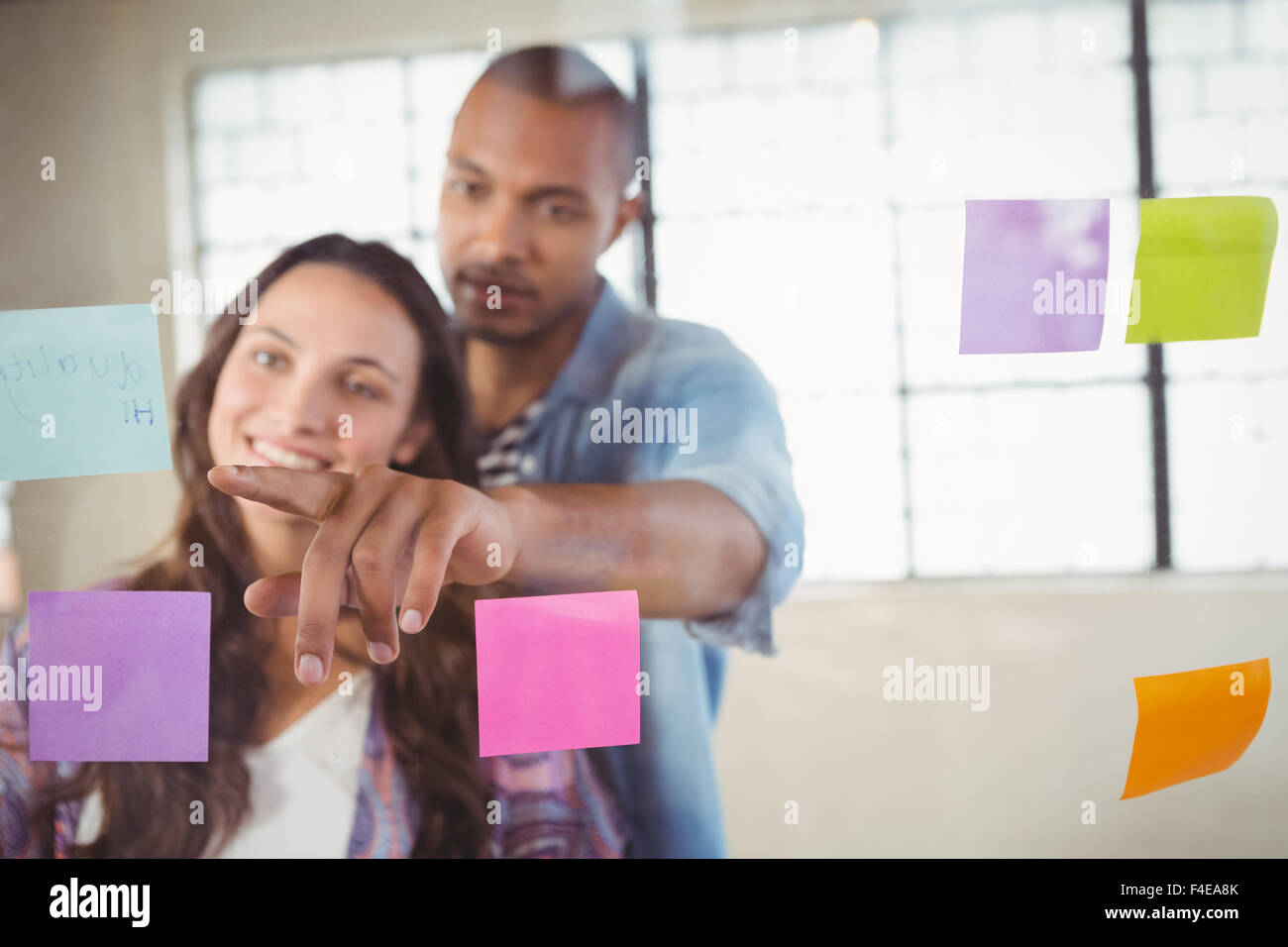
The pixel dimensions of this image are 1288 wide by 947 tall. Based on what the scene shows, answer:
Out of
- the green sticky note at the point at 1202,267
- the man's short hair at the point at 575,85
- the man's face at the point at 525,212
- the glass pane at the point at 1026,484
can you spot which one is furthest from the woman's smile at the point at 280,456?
the green sticky note at the point at 1202,267

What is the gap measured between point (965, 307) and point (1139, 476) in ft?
1.01

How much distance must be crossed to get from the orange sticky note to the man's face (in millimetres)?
875

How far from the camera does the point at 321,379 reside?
1.13 meters

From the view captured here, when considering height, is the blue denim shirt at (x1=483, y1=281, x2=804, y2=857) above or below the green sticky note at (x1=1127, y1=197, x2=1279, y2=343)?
below

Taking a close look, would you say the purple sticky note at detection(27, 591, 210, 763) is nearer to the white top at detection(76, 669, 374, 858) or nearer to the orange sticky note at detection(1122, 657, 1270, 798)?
the white top at detection(76, 669, 374, 858)

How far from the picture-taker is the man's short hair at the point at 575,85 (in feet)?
3.74

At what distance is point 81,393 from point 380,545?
1.47 ft

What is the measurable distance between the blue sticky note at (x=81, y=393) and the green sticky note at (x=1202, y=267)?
1227 mm

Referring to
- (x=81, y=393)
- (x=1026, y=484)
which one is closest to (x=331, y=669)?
(x=81, y=393)

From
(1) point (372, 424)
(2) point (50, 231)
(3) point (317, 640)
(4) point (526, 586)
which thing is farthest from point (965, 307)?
(2) point (50, 231)

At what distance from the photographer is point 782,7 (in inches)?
45.5

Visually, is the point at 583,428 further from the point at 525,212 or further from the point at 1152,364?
the point at 1152,364

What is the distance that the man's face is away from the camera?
114cm

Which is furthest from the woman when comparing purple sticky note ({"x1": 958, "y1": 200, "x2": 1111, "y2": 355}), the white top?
purple sticky note ({"x1": 958, "y1": 200, "x2": 1111, "y2": 355})
